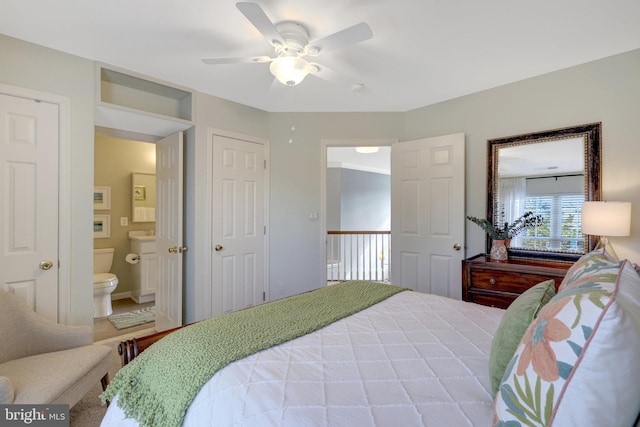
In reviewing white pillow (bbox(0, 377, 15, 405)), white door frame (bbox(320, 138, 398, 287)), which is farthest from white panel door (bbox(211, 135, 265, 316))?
white pillow (bbox(0, 377, 15, 405))

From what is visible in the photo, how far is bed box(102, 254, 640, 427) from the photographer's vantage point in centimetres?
63

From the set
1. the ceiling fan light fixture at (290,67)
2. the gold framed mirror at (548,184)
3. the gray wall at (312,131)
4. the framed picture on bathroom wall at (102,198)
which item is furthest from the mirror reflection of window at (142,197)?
the gold framed mirror at (548,184)

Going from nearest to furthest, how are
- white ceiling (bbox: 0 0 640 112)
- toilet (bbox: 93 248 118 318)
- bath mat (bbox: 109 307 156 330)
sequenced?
1. white ceiling (bbox: 0 0 640 112)
2. bath mat (bbox: 109 307 156 330)
3. toilet (bbox: 93 248 118 318)

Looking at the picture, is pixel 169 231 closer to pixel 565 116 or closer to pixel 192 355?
pixel 192 355

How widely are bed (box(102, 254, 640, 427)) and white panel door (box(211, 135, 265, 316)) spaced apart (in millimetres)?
1987

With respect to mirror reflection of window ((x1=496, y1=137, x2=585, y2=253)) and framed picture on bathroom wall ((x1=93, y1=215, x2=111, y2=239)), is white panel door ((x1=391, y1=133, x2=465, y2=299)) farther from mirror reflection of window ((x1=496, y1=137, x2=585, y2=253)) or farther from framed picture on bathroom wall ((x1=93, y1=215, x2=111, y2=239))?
framed picture on bathroom wall ((x1=93, y1=215, x2=111, y2=239))

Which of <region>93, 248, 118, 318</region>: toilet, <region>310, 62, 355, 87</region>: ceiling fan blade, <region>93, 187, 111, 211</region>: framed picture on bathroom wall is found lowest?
<region>93, 248, 118, 318</region>: toilet

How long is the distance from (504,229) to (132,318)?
4085 millimetres

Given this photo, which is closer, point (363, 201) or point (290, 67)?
point (290, 67)

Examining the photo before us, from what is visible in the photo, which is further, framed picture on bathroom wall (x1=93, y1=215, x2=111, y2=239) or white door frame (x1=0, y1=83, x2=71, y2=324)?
framed picture on bathroom wall (x1=93, y1=215, x2=111, y2=239)

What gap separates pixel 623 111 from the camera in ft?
7.54

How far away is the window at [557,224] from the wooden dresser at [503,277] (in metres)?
0.18

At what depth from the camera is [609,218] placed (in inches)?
82.6

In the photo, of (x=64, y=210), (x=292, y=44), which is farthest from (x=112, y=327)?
(x=292, y=44)
